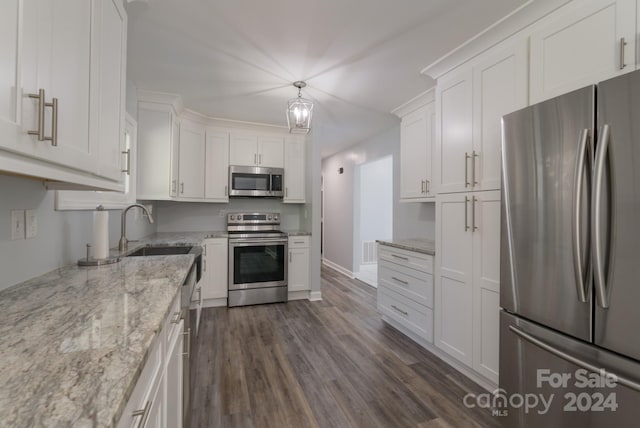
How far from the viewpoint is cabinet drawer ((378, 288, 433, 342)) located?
95.3 inches

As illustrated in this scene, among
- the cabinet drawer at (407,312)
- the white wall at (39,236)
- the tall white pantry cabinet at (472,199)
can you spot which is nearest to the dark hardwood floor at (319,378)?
the cabinet drawer at (407,312)

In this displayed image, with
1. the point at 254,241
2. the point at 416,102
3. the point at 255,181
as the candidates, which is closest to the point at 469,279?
the point at 416,102

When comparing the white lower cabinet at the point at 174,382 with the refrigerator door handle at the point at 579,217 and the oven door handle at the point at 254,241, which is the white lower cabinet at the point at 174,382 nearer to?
the refrigerator door handle at the point at 579,217

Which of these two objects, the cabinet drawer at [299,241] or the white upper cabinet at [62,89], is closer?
the white upper cabinet at [62,89]

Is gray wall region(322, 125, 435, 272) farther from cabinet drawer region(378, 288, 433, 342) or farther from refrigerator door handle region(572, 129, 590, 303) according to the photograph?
refrigerator door handle region(572, 129, 590, 303)

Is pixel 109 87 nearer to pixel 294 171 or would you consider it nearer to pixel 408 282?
pixel 408 282

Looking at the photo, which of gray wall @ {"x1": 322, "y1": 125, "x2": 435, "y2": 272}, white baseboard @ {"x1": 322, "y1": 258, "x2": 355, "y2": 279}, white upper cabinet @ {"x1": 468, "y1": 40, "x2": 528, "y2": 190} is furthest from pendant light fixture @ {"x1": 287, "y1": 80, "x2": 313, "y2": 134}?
white baseboard @ {"x1": 322, "y1": 258, "x2": 355, "y2": 279}

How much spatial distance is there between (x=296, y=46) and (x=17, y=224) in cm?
193

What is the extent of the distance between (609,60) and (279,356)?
2866 mm

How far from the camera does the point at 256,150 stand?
395 centimetres

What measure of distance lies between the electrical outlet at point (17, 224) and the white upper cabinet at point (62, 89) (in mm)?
218

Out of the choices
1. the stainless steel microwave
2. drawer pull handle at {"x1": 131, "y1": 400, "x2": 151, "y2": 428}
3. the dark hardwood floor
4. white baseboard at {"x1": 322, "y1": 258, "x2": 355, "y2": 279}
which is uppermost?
the stainless steel microwave

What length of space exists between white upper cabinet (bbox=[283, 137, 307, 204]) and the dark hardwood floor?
5.81 feet

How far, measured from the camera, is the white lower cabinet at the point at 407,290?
7.94ft
